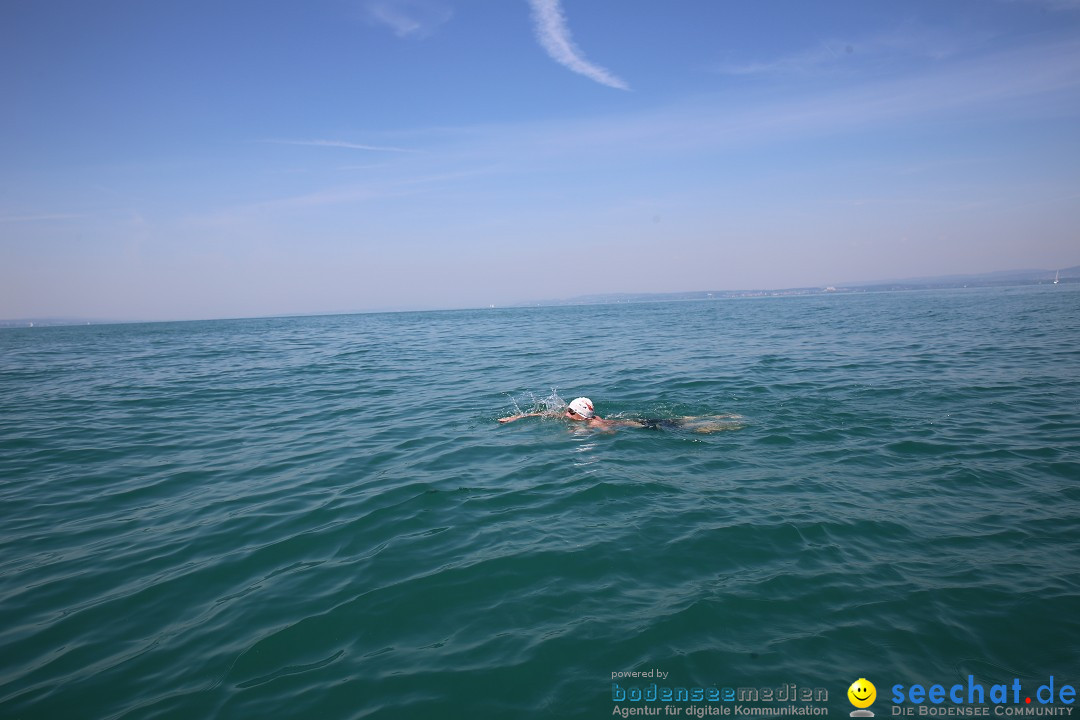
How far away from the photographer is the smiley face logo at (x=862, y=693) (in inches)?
175

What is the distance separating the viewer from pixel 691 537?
735 centimetres

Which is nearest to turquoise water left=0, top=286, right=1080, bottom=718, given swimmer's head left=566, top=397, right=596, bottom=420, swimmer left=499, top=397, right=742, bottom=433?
swimmer left=499, top=397, right=742, bottom=433

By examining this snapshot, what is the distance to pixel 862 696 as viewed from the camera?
177 inches

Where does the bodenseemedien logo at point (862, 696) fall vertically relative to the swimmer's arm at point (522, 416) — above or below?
below

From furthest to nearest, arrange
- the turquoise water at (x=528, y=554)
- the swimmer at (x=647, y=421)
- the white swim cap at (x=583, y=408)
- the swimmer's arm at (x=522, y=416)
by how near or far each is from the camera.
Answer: the swimmer's arm at (x=522, y=416) → the white swim cap at (x=583, y=408) → the swimmer at (x=647, y=421) → the turquoise water at (x=528, y=554)

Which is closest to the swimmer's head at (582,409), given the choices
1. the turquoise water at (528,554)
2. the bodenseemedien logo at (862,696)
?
the turquoise water at (528,554)

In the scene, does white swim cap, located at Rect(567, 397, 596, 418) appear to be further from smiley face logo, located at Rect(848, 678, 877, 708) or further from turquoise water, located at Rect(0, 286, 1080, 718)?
smiley face logo, located at Rect(848, 678, 877, 708)

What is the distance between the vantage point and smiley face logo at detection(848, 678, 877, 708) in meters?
4.44

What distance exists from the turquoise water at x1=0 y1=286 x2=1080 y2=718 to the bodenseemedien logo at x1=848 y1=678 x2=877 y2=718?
3.1 inches

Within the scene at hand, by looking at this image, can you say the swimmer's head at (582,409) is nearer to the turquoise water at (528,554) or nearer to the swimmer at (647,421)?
the swimmer at (647,421)

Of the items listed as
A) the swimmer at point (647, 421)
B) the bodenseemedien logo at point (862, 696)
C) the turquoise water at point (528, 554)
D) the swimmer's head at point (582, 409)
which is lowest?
the bodenseemedien logo at point (862, 696)

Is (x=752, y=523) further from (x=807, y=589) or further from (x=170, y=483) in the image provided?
(x=170, y=483)

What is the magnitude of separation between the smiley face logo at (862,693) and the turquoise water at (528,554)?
0.08 meters

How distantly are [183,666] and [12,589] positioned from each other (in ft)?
12.0
